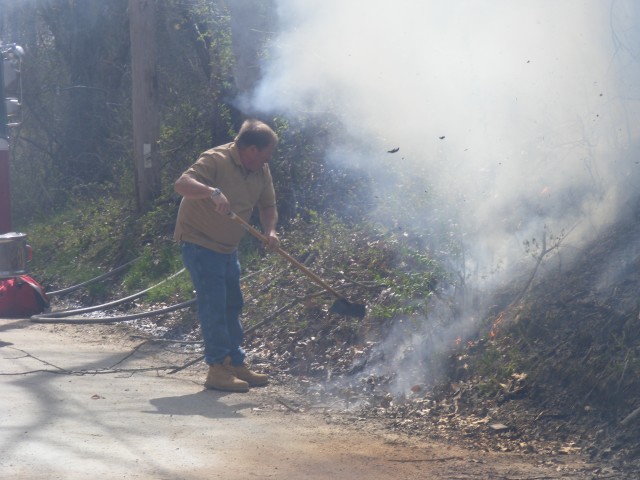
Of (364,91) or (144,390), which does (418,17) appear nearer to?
(364,91)

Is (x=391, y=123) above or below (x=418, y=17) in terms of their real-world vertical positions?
below

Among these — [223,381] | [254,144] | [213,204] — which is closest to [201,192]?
[213,204]

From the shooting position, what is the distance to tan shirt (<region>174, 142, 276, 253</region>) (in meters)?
6.03

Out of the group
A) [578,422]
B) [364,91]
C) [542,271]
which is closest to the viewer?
[578,422]

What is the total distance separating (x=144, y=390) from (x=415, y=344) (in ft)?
6.75

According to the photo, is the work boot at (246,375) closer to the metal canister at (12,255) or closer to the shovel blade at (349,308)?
the shovel blade at (349,308)

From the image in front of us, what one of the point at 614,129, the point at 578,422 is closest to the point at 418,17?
the point at 614,129

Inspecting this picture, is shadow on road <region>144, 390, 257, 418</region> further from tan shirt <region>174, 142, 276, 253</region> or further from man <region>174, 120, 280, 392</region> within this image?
tan shirt <region>174, 142, 276, 253</region>

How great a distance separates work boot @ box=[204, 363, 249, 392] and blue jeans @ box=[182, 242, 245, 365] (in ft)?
0.20

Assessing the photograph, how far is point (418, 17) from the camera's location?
8.89 m

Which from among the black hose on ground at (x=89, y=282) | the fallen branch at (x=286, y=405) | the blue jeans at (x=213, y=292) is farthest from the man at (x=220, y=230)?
the black hose on ground at (x=89, y=282)

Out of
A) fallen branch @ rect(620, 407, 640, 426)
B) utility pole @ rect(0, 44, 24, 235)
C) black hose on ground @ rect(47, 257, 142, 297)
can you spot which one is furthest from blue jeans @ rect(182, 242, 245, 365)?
black hose on ground @ rect(47, 257, 142, 297)

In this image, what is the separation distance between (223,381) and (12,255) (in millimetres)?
3436

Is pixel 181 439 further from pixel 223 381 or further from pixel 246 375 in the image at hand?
pixel 246 375
